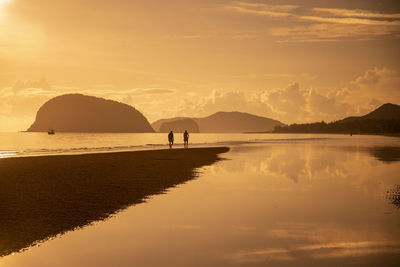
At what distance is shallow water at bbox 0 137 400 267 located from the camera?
29.8 feet

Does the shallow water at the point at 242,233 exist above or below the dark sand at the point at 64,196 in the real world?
below

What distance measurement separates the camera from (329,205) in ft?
52.0

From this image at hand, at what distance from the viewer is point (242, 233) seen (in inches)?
449

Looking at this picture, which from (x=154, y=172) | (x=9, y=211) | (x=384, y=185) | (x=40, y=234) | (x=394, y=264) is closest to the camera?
(x=394, y=264)

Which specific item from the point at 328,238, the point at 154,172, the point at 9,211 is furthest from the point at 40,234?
the point at 154,172

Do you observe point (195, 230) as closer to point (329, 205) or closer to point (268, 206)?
point (268, 206)

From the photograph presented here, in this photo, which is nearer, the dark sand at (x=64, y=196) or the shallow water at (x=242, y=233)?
the shallow water at (x=242, y=233)

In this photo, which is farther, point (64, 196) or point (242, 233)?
point (64, 196)

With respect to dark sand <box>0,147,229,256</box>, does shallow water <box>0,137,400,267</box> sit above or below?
below

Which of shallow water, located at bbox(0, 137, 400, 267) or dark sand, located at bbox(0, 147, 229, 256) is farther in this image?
dark sand, located at bbox(0, 147, 229, 256)

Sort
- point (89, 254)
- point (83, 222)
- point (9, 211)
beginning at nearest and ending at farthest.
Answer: point (89, 254) → point (83, 222) → point (9, 211)

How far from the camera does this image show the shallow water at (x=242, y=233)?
9.09 m

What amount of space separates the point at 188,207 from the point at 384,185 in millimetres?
12153

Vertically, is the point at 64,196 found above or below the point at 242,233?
above
